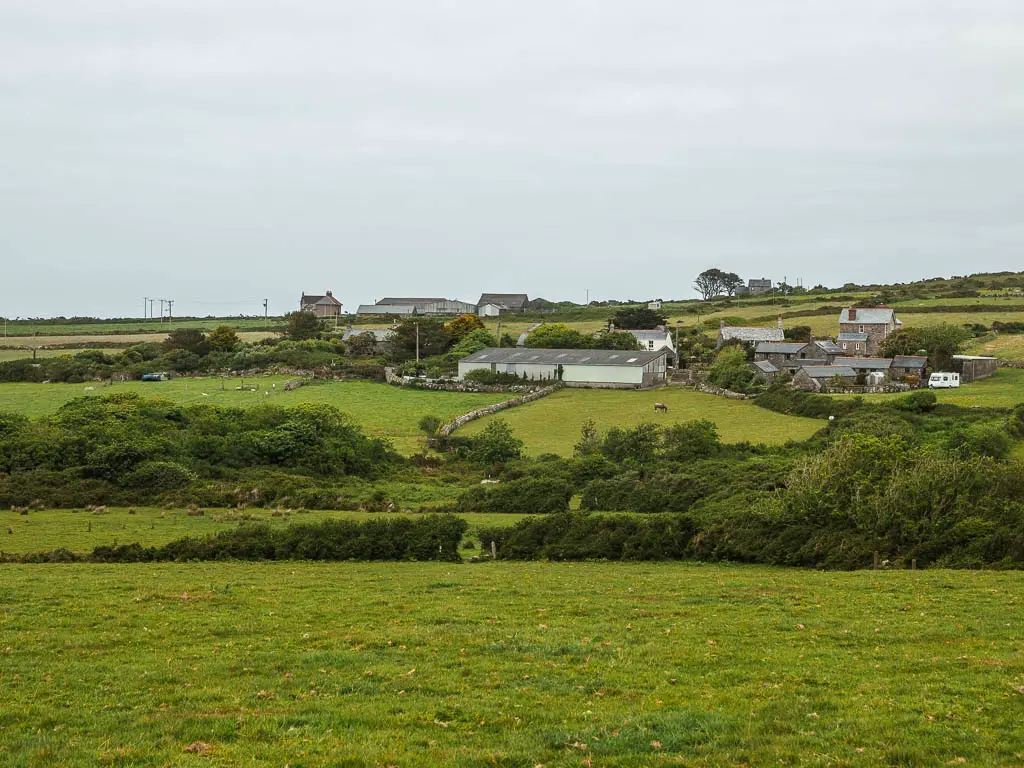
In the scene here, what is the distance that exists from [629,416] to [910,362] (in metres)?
32.2

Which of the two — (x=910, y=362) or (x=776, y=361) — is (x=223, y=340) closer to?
(x=776, y=361)

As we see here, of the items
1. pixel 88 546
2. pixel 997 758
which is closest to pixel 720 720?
pixel 997 758

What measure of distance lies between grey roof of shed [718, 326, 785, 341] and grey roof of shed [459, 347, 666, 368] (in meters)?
13.2

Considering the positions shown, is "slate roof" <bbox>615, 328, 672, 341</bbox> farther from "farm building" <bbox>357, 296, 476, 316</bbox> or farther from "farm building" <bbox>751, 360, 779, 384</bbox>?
"farm building" <bbox>357, 296, 476, 316</bbox>

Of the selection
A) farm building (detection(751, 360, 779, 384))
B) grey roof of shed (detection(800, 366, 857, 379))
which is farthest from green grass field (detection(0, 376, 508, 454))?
grey roof of shed (detection(800, 366, 857, 379))

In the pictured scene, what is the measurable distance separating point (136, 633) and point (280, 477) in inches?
1055

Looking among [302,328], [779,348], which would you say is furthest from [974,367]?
[302,328]

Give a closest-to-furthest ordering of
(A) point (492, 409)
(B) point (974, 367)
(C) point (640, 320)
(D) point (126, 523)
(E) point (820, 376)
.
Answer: (D) point (126, 523) → (A) point (492, 409) → (B) point (974, 367) → (E) point (820, 376) → (C) point (640, 320)

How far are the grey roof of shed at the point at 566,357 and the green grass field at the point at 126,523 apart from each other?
5101cm

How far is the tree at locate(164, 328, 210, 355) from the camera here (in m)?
105

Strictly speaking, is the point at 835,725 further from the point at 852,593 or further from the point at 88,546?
the point at 88,546

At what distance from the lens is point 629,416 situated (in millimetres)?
64562

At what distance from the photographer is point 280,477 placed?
1651 inches

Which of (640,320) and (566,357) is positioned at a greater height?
(640,320)
